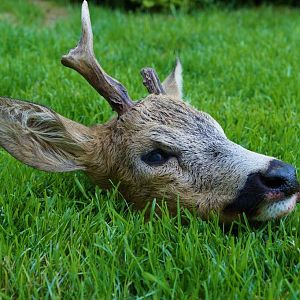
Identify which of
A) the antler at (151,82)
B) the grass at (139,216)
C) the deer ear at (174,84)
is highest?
the antler at (151,82)

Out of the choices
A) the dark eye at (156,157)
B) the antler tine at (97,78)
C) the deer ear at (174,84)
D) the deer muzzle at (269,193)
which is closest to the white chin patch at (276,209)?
the deer muzzle at (269,193)

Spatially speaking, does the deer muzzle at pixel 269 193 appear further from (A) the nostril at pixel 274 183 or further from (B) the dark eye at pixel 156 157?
(B) the dark eye at pixel 156 157

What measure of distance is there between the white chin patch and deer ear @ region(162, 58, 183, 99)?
50.6 inches

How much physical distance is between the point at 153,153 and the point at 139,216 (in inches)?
13.8

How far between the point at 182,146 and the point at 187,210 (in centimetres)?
34

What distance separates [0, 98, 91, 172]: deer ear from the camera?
3.62 m

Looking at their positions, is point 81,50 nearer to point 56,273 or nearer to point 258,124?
point 56,273

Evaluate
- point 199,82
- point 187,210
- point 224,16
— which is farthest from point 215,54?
point 187,210

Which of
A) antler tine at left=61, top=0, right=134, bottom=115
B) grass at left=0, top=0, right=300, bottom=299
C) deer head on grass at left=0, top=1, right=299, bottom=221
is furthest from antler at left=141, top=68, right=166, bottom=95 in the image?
grass at left=0, top=0, right=300, bottom=299

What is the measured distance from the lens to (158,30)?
332 inches

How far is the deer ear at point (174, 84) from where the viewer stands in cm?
440

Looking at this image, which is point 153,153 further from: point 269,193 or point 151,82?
point 269,193

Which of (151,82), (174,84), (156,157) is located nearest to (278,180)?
(156,157)

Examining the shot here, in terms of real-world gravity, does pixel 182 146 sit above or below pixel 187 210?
above
